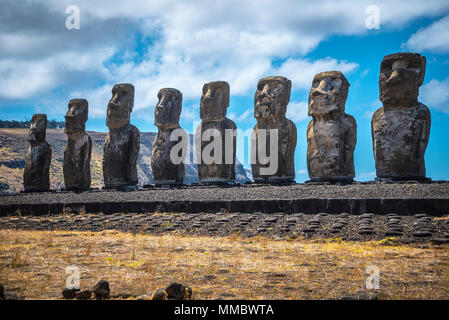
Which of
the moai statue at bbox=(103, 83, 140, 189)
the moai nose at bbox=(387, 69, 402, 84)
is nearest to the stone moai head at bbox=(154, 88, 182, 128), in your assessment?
the moai statue at bbox=(103, 83, 140, 189)

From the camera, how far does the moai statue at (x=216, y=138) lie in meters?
12.8

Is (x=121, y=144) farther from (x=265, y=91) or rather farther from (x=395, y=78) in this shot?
(x=395, y=78)

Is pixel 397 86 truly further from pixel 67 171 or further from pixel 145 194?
pixel 67 171

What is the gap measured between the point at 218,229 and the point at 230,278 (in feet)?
11.5

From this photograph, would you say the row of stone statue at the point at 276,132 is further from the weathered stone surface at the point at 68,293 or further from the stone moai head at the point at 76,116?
the weathered stone surface at the point at 68,293

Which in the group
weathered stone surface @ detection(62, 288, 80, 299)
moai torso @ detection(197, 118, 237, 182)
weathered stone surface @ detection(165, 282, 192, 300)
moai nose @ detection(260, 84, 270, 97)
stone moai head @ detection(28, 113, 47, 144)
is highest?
moai nose @ detection(260, 84, 270, 97)

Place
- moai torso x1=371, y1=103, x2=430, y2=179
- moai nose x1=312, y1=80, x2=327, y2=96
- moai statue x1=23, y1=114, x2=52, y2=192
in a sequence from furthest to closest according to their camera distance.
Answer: moai statue x1=23, y1=114, x2=52, y2=192 → moai nose x1=312, y1=80, x2=327, y2=96 → moai torso x1=371, y1=103, x2=430, y2=179

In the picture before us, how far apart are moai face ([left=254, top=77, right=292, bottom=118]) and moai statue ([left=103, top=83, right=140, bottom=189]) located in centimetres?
429

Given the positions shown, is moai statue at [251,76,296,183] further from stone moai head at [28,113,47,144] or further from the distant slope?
the distant slope

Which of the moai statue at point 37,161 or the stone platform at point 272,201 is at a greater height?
the moai statue at point 37,161

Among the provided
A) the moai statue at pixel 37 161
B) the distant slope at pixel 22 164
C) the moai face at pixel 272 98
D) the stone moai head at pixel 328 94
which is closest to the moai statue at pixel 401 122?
the stone moai head at pixel 328 94

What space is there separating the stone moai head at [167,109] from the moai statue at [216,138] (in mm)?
1120

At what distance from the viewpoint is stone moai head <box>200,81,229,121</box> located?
13000mm
